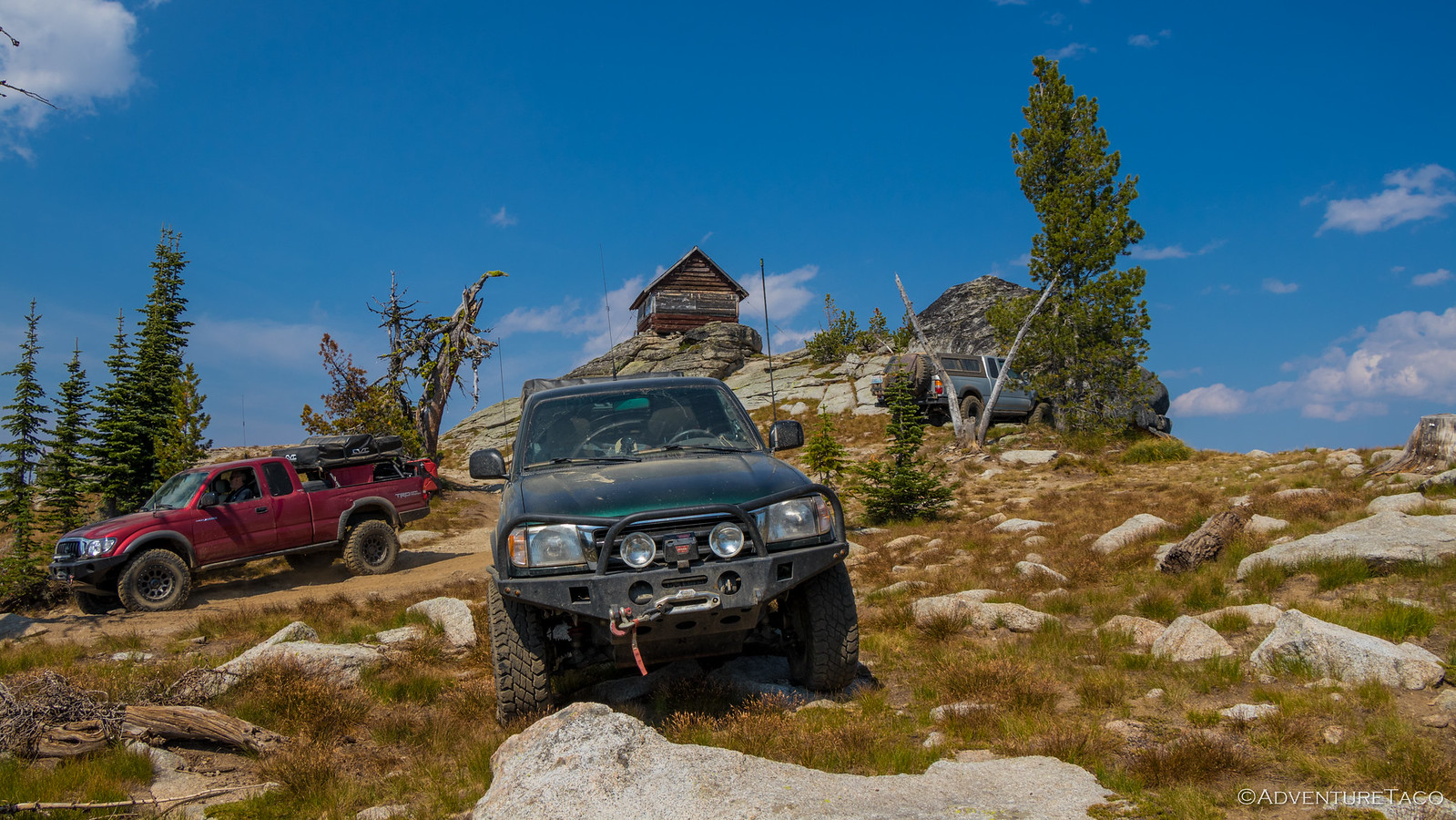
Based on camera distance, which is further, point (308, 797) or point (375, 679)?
point (375, 679)

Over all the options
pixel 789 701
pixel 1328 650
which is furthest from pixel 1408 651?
pixel 789 701

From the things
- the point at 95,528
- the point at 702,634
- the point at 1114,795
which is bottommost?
the point at 1114,795

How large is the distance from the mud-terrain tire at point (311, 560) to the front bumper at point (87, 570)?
371cm

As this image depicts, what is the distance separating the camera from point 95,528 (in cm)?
1181

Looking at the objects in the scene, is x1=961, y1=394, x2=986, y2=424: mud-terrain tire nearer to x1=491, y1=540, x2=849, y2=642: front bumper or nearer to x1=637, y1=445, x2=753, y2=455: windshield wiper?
x1=637, y1=445, x2=753, y2=455: windshield wiper

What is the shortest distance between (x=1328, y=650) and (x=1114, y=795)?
2384mm

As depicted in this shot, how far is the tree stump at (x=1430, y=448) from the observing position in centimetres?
1062

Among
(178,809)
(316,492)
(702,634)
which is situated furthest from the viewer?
(316,492)

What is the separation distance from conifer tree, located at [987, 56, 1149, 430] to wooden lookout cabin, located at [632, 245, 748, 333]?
86.9 ft

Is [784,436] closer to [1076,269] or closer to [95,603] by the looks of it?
[95,603]

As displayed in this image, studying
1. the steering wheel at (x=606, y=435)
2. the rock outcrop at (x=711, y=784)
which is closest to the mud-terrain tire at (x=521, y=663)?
the rock outcrop at (x=711, y=784)

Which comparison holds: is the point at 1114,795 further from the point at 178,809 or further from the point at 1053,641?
the point at 178,809

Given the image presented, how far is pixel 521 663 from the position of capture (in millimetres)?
4637

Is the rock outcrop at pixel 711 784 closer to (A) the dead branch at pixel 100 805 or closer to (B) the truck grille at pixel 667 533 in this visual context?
(B) the truck grille at pixel 667 533
